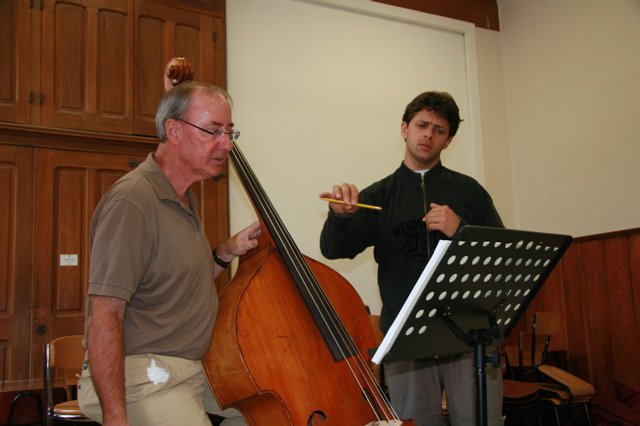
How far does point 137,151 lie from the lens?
4180 mm

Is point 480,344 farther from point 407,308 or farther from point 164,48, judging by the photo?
point 164,48

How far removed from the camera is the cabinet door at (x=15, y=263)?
363 cm

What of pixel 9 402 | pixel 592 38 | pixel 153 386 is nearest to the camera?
pixel 153 386

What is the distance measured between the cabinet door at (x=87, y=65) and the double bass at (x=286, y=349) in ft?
7.92

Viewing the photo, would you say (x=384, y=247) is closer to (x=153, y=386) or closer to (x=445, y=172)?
(x=445, y=172)

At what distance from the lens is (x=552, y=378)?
4.01 meters

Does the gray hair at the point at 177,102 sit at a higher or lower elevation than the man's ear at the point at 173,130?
higher

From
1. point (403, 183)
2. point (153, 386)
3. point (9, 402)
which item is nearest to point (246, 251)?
point (153, 386)

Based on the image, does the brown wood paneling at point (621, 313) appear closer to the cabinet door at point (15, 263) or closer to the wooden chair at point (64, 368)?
the wooden chair at point (64, 368)

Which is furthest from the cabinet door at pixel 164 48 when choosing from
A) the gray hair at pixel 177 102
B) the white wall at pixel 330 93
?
the gray hair at pixel 177 102

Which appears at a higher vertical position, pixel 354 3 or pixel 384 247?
pixel 354 3

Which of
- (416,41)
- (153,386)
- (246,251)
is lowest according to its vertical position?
(153,386)

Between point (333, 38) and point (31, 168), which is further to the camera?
point (333, 38)

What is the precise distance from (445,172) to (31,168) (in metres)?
2.80
